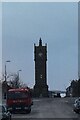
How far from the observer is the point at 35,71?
168m

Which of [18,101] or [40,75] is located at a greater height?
[40,75]

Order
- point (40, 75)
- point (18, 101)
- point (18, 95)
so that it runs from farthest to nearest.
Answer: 1. point (40, 75)
2. point (18, 95)
3. point (18, 101)

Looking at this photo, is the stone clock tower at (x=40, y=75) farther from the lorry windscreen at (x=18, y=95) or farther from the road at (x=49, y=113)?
the lorry windscreen at (x=18, y=95)

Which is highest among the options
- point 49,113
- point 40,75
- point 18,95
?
point 40,75

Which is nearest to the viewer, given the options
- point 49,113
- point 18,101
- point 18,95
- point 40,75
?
point 49,113

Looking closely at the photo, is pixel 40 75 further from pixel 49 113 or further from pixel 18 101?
pixel 49 113

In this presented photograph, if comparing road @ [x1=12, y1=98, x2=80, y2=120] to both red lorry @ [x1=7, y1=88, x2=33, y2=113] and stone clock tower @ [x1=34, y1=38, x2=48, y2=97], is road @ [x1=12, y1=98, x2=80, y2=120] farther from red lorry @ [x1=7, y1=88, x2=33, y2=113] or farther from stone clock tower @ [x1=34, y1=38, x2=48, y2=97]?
stone clock tower @ [x1=34, y1=38, x2=48, y2=97]

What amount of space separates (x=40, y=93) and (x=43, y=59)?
44.7ft

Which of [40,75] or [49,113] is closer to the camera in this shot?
[49,113]

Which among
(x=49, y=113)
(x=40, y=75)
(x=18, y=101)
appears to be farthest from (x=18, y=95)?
(x=40, y=75)

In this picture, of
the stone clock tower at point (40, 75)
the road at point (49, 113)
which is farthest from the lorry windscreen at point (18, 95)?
the stone clock tower at point (40, 75)

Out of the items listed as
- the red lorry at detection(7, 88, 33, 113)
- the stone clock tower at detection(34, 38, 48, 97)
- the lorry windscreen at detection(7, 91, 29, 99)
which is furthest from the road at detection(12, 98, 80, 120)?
the stone clock tower at detection(34, 38, 48, 97)

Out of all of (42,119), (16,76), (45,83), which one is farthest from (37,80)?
(42,119)

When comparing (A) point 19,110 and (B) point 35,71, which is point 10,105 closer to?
(A) point 19,110
